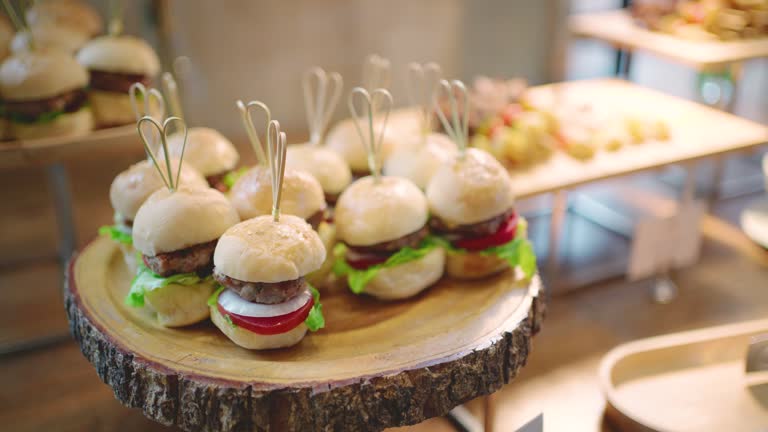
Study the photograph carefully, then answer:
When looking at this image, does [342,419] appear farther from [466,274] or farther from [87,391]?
[87,391]

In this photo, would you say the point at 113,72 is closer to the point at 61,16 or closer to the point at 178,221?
the point at 61,16

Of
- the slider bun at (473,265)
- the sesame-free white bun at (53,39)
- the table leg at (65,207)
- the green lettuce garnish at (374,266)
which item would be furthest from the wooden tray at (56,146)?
the slider bun at (473,265)

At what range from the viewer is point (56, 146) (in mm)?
2568

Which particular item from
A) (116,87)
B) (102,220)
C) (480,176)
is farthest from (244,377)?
(102,220)

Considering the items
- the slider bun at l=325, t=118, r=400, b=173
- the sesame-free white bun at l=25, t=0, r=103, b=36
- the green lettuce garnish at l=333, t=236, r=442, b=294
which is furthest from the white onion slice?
the sesame-free white bun at l=25, t=0, r=103, b=36

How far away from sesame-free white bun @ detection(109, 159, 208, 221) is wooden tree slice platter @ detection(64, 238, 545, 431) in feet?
0.74

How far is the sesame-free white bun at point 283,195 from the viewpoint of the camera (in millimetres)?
1764

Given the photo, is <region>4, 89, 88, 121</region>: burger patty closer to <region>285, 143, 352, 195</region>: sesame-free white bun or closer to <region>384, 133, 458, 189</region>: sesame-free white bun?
<region>285, 143, 352, 195</region>: sesame-free white bun

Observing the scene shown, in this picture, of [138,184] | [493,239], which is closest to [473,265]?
[493,239]

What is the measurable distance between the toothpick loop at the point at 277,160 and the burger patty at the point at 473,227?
49cm

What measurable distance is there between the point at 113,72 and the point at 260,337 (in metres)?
1.57

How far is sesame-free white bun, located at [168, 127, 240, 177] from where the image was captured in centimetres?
207

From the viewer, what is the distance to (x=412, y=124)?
3049 mm

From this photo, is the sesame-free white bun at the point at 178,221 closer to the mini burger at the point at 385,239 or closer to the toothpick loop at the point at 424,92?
the mini burger at the point at 385,239
